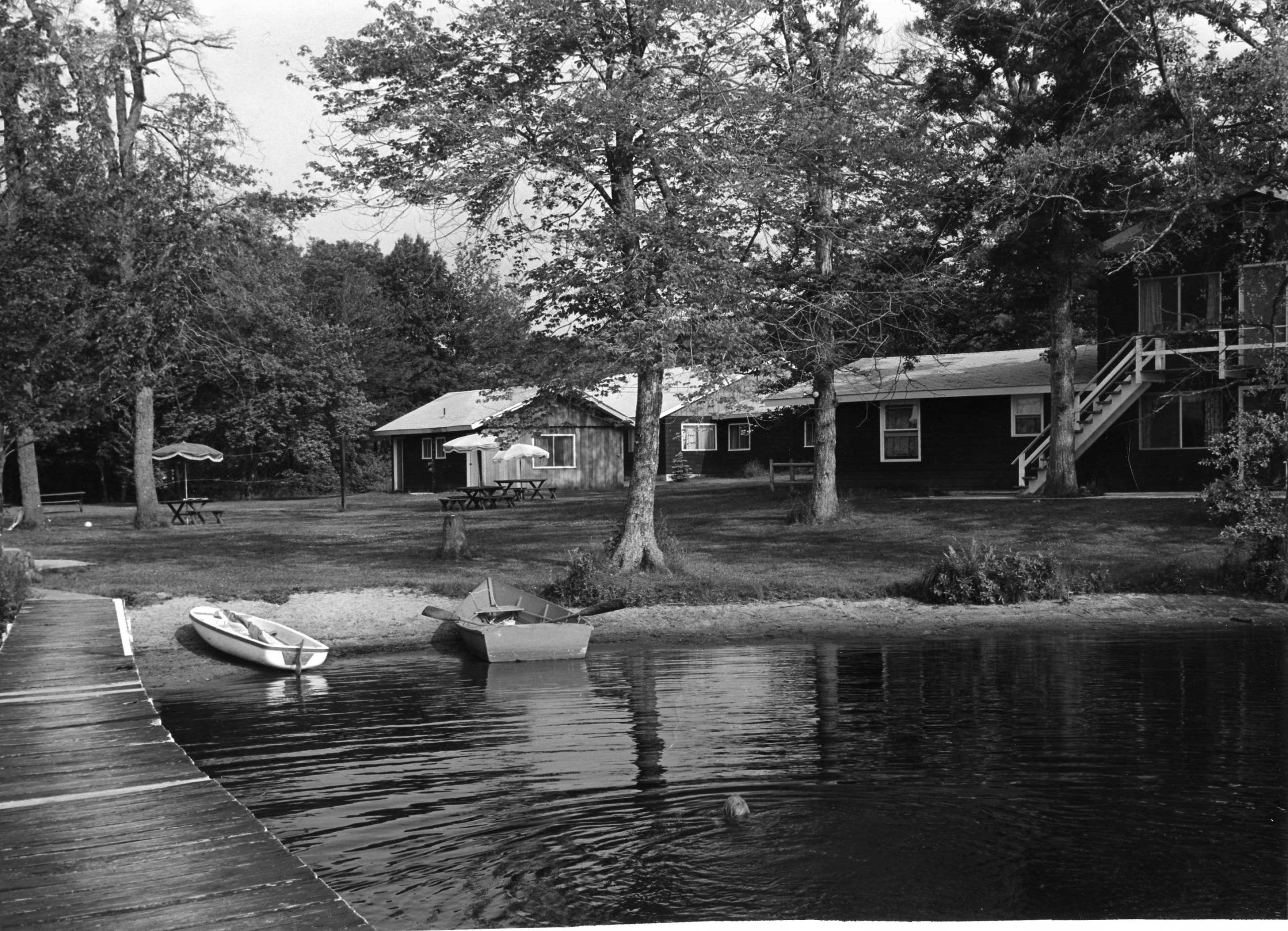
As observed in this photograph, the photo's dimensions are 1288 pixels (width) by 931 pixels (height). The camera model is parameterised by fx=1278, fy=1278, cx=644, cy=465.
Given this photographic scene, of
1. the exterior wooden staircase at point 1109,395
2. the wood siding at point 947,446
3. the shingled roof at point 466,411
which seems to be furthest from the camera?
the shingled roof at point 466,411

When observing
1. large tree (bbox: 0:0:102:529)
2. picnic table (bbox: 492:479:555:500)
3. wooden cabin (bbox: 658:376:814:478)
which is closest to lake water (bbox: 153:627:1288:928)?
large tree (bbox: 0:0:102:529)

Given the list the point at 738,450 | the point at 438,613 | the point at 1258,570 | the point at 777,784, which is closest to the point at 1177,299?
the point at 1258,570

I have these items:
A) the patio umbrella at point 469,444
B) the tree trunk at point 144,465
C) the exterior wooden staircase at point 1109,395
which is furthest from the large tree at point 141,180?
the exterior wooden staircase at point 1109,395

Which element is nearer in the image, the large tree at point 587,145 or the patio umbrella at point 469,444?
the large tree at point 587,145

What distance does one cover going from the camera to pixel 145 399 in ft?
118

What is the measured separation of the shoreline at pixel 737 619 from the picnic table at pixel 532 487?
2186 centimetres

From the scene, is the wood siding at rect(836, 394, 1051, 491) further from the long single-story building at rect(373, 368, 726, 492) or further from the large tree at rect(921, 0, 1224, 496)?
the long single-story building at rect(373, 368, 726, 492)

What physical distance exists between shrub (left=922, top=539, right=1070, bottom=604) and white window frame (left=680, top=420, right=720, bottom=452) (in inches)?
1323

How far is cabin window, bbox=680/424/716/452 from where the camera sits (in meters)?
57.2

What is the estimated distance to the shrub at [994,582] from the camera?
73.6ft

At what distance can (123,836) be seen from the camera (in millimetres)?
8375

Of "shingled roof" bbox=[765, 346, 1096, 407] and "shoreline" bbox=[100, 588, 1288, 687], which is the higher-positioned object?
"shingled roof" bbox=[765, 346, 1096, 407]

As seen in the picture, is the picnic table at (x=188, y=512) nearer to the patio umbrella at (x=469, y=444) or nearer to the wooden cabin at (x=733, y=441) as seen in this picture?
the patio umbrella at (x=469, y=444)

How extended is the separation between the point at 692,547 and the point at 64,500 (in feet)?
125
